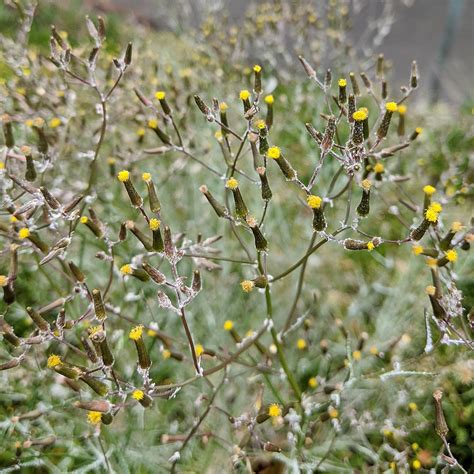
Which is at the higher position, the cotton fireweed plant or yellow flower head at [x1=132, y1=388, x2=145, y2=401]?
the cotton fireweed plant

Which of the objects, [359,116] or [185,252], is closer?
[359,116]

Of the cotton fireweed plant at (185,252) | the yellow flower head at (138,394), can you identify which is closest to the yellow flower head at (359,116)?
the cotton fireweed plant at (185,252)

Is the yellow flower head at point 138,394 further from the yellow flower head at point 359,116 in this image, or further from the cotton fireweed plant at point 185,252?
the yellow flower head at point 359,116

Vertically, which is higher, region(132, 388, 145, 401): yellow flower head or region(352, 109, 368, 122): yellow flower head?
region(352, 109, 368, 122): yellow flower head

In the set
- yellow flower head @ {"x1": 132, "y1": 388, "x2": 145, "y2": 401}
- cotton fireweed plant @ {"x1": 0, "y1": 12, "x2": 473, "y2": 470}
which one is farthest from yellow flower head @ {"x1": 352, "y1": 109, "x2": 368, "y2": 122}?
yellow flower head @ {"x1": 132, "y1": 388, "x2": 145, "y2": 401}

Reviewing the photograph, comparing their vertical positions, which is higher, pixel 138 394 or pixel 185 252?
pixel 185 252

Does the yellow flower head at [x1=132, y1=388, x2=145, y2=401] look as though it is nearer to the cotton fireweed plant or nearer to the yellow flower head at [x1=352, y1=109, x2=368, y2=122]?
the cotton fireweed plant

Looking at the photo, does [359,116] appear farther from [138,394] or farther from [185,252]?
[138,394]

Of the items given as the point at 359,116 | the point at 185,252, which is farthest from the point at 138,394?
the point at 359,116

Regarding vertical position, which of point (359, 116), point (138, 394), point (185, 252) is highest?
point (359, 116)

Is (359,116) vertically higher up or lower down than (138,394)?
higher up

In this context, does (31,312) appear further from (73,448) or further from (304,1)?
(304,1)

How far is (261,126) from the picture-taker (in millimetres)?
1154

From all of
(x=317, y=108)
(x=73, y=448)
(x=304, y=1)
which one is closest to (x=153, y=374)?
(x=73, y=448)
